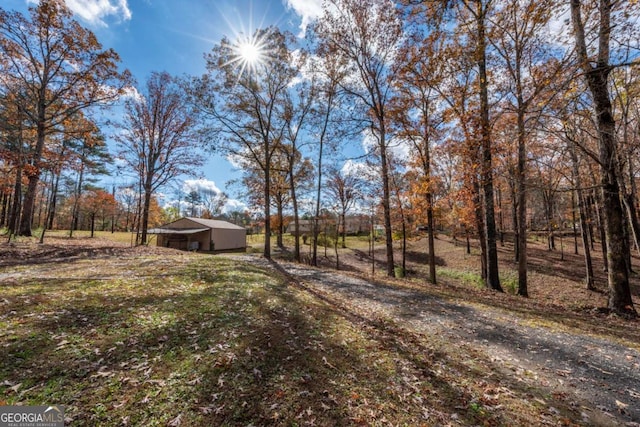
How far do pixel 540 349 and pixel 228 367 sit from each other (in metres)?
5.26

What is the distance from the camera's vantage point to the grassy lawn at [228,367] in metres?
2.55

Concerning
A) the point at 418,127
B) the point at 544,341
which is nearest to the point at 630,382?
the point at 544,341

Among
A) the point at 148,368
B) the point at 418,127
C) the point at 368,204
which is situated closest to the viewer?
the point at 148,368

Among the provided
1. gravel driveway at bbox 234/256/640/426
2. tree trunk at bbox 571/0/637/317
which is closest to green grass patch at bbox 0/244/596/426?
gravel driveway at bbox 234/256/640/426

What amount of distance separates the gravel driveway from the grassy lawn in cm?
30

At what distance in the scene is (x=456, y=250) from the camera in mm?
22797

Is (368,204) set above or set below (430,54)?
below

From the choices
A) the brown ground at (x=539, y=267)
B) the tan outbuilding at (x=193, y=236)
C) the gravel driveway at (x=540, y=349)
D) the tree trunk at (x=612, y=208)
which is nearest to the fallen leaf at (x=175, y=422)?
the gravel driveway at (x=540, y=349)

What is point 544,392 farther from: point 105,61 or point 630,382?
point 105,61

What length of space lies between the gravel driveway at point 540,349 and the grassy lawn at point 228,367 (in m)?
0.30

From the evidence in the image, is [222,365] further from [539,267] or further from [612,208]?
[539,267]

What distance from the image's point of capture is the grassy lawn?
8.38ft

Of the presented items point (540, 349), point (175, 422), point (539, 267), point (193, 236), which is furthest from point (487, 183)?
point (193, 236)

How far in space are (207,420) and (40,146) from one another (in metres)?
16.5
